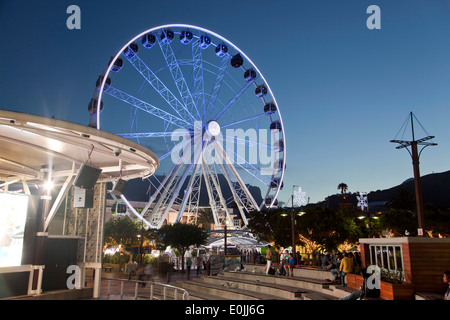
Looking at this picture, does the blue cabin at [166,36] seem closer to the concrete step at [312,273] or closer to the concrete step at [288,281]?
the concrete step at [288,281]

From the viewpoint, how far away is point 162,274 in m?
29.3

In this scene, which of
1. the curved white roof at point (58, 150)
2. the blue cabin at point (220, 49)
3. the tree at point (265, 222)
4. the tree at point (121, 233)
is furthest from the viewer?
the tree at point (121, 233)

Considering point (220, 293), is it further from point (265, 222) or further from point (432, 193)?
point (432, 193)

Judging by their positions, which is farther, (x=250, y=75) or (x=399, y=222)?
(x=399, y=222)

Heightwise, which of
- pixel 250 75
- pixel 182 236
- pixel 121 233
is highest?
pixel 250 75

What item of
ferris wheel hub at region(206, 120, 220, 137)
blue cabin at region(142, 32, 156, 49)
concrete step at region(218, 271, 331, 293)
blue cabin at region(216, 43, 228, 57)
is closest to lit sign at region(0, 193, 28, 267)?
concrete step at region(218, 271, 331, 293)

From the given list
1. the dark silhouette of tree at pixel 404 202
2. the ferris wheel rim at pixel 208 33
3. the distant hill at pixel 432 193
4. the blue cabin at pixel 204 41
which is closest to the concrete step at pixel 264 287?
the ferris wheel rim at pixel 208 33

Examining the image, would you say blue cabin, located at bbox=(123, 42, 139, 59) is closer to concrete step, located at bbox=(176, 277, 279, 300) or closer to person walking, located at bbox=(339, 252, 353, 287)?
concrete step, located at bbox=(176, 277, 279, 300)

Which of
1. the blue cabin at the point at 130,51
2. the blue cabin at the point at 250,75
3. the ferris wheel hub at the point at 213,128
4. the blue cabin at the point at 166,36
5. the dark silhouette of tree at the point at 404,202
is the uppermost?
the blue cabin at the point at 166,36

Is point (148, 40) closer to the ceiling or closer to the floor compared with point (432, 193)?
closer to the floor

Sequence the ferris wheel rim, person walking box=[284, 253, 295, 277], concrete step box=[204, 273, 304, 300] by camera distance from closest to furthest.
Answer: concrete step box=[204, 273, 304, 300] → person walking box=[284, 253, 295, 277] → the ferris wheel rim

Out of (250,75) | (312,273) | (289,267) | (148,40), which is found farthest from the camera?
(250,75)

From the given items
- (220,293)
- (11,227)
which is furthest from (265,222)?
(11,227)
